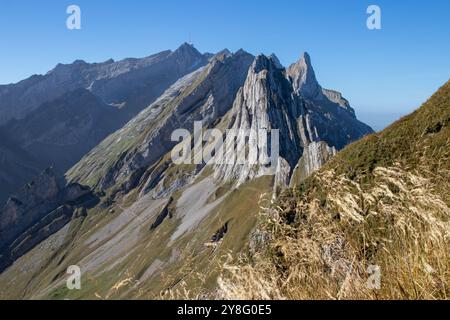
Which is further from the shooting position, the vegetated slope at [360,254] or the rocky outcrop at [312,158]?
the rocky outcrop at [312,158]

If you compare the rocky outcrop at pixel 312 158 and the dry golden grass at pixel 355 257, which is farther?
the rocky outcrop at pixel 312 158

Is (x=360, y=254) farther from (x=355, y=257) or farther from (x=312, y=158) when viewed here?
(x=312, y=158)

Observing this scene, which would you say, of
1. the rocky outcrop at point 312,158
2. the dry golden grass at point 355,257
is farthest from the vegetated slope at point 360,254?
the rocky outcrop at point 312,158

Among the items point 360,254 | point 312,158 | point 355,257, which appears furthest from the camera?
point 312,158

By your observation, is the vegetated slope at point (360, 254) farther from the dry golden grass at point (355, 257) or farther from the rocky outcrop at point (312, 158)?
the rocky outcrop at point (312, 158)

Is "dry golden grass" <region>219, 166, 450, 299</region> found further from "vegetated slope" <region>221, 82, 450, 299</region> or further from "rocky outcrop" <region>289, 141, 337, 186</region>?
"rocky outcrop" <region>289, 141, 337, 186</region>

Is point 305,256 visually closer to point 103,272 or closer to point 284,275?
point 284,275

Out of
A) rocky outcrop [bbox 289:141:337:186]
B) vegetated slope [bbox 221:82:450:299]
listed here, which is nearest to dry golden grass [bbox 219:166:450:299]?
vegetated slope [bbox 221:82:450:299]

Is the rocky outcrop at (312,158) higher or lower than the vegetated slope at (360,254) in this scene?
lower

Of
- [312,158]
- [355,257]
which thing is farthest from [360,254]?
[312,158]

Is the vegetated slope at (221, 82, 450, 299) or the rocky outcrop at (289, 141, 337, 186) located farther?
the rocky outcrop at (289, 141, 337, 186)
